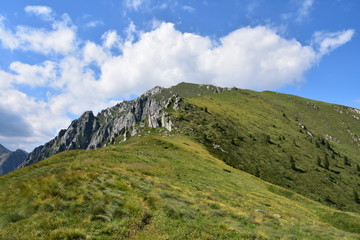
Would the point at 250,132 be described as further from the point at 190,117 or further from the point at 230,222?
the point at 230,222

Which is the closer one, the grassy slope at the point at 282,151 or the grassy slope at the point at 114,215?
the grassy slope at the point at 114,215

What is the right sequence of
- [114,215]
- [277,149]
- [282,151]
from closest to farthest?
1. [114,215]
2. [282,151]
3. [277,149]

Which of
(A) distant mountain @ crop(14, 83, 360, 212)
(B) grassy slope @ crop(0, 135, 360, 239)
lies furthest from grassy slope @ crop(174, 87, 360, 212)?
(B) grassy slope @ crop(0, 135, 360, 239)

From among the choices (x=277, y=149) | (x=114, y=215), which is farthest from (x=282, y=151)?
(x=114, y=215)

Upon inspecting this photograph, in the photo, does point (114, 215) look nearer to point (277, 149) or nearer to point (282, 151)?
point (277, 149)

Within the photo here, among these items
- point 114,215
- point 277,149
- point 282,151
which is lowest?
point 114,215

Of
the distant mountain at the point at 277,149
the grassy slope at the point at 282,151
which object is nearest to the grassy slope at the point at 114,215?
the distant mountain at the point at 277,149

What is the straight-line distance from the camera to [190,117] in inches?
4392

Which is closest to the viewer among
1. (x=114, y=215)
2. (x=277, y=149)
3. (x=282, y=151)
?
(x=114, y=215)

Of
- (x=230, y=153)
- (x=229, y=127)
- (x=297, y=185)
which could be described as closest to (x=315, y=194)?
(x=297, y=185)

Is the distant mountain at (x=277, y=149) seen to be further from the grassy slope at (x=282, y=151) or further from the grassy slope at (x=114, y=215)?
the grassy slope at (x=114, y=215)

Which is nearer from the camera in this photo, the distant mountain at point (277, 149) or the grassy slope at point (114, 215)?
the grassy slope at point (114, 215)

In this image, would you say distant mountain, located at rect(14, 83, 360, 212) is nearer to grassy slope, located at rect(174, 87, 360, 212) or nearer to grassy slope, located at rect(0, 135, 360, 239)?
grassy slope, located at rect(174, 87, 360, 212)

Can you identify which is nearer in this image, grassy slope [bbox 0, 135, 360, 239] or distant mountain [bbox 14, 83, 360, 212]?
grassy slope [bbox 0, 135, 360, 239]
